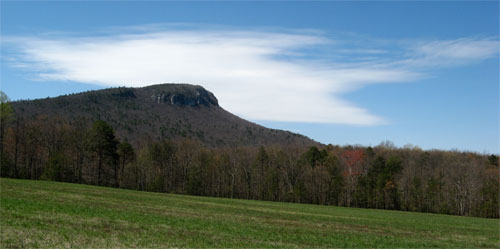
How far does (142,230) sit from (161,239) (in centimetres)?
252

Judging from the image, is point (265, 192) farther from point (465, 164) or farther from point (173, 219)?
point (173, 219)

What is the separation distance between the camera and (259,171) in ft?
362

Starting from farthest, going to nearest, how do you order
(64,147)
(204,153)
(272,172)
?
(204,153) → (272,172) → (64,147)

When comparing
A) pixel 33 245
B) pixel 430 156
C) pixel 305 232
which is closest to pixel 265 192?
pixel 430 156

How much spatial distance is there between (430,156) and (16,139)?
109508 mm

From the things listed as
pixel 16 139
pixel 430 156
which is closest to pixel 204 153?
pixel 16 139

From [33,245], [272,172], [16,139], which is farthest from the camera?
[272,172]

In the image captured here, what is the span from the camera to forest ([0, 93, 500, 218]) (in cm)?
9050

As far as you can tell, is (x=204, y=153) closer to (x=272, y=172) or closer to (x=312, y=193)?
(x=272, y=172)

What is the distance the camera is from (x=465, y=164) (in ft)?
329

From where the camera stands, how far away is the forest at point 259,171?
90.5 m

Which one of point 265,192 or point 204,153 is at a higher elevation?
point 204,153

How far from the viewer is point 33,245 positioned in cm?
1622

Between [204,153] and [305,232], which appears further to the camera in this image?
[204,153]
